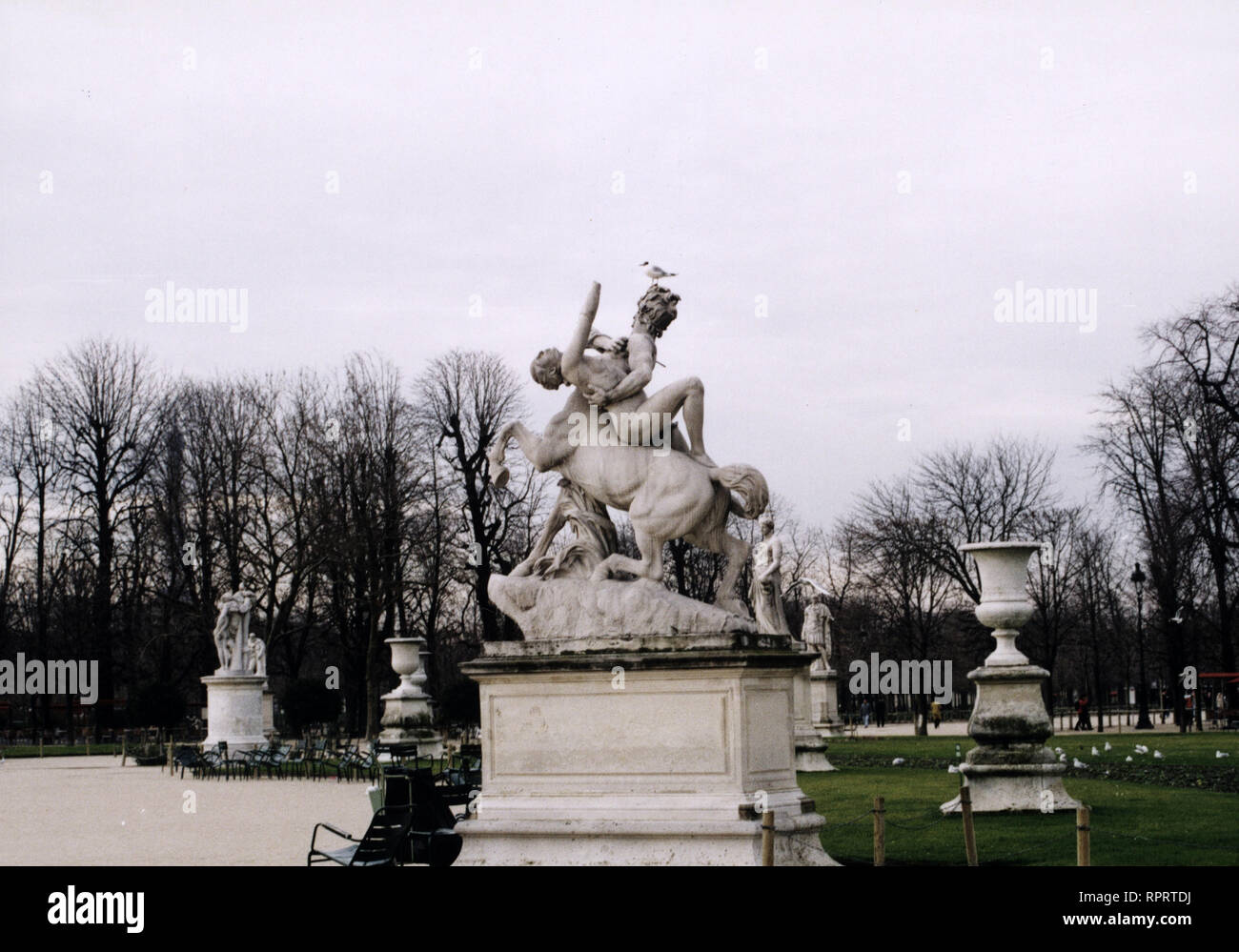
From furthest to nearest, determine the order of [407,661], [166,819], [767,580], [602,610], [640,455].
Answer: [407,661]
[767,580]
[166,819]
[640,455]
[602,610]

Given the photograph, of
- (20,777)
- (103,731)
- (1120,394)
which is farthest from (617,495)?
(103,731)

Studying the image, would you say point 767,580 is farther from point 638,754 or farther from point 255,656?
point 255,656

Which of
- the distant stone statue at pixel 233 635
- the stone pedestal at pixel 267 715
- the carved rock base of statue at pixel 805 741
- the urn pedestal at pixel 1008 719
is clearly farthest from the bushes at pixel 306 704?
the urn pedestal at pixel 1008 719

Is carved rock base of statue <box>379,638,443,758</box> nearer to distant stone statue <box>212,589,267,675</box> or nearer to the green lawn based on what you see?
distant stone statue <box>212,589,267,675</box>

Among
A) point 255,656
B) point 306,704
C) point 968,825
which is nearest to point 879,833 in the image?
point 968,825

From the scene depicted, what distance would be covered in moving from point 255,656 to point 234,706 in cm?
213

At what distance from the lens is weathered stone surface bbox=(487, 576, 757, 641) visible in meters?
9.99

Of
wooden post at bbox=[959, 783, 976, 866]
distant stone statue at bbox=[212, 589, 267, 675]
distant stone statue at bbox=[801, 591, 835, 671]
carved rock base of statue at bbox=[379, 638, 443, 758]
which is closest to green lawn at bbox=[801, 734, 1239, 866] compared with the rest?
wooden post at bbox=[959, 783, 976, 866]

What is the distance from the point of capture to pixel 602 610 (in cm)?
1024

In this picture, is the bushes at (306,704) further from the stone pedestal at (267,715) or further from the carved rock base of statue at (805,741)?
the carved rock base of statue at (805,741)

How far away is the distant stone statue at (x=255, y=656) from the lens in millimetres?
37469

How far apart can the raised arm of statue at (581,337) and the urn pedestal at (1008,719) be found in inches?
238

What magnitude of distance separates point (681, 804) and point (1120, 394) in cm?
3956

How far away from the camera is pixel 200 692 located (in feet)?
193
